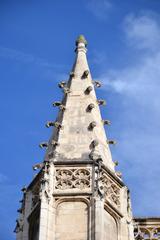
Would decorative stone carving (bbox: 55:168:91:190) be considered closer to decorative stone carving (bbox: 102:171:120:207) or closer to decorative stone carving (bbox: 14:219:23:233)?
decorative stone carving (bbox: 102:171:120:207)

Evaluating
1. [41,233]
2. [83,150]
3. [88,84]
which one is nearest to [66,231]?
[41,233]

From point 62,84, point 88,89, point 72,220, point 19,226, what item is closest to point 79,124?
point 88,89

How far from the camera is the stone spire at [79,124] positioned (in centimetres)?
2344

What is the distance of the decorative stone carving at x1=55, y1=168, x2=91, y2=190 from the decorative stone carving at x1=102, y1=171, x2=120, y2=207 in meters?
0.43

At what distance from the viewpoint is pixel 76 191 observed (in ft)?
73.3

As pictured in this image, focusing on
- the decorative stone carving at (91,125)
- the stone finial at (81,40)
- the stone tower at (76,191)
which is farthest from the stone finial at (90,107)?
the stone finial at (81,40)

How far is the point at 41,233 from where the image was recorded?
2130cm

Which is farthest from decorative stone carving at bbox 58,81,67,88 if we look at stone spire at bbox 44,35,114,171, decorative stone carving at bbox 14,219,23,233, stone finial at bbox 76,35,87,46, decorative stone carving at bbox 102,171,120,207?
decorative stone carving at bbox 14,219,23,233

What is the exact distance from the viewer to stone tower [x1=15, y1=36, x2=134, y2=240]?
21.7m

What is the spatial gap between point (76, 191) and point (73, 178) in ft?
1.40

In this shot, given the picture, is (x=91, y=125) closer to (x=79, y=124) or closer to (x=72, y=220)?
(x=79, y=124)

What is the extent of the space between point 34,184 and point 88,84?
394cm

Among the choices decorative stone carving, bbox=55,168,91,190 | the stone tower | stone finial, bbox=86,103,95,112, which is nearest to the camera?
→ the stone tower

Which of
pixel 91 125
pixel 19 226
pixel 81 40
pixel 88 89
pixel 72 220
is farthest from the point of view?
pixel 81 40
